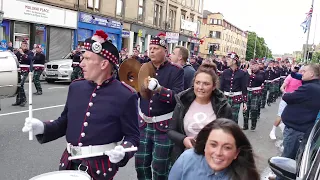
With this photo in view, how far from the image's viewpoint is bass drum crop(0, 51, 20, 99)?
734 cm

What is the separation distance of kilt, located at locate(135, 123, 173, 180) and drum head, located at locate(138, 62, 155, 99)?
37cm

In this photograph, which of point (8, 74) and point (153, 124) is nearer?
point (153, 124)

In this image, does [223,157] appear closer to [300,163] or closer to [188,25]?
[300,163]

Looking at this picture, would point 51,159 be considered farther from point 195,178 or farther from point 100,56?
point 195,178

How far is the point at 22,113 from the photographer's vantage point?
358 inches

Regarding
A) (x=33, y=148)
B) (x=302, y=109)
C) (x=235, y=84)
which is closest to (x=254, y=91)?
(x=235, y=84)

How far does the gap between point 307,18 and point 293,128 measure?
2474cm

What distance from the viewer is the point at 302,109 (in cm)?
505

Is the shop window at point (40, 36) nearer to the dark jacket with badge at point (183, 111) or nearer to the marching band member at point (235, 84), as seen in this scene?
the marching band member at point (235, 84)

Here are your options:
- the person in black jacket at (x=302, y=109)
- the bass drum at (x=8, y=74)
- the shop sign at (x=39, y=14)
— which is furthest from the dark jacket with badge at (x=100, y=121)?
the shop sign at (x=39, y=14)

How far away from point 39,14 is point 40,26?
84 centimetres

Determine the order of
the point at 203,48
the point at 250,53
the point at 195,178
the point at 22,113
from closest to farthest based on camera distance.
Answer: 1. the point at 195,178
2. the point at 22,113
3. the point at 203,48
4. the point at 250,53

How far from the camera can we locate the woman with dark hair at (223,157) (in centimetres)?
218

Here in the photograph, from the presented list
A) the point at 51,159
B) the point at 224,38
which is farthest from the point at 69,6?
the point at 224,38
